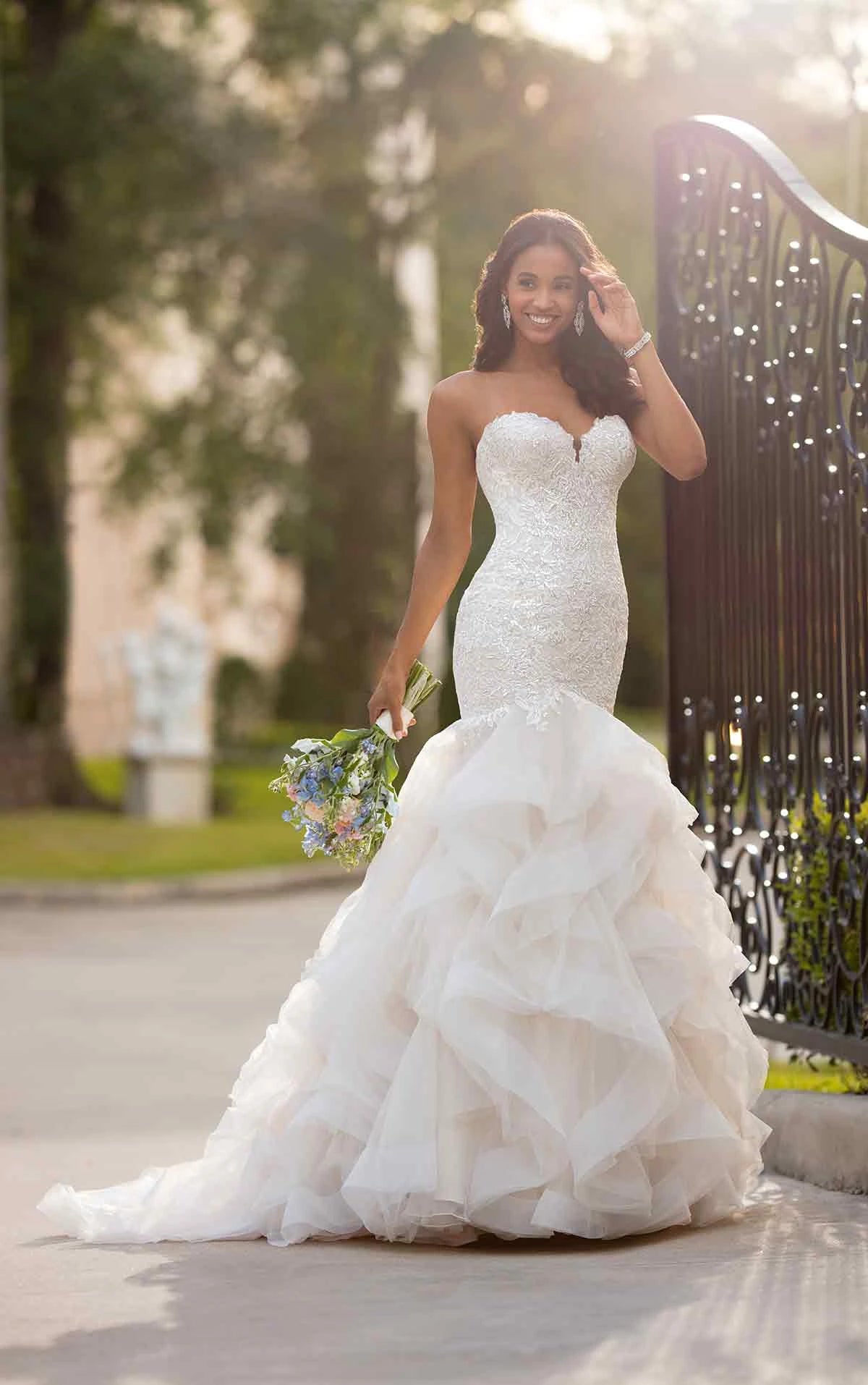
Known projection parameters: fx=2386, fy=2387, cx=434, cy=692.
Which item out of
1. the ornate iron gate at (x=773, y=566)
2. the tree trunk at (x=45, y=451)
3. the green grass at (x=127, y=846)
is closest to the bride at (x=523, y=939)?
the ornate iron gate at (x=773, y=566)

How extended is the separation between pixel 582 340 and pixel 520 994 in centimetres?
160

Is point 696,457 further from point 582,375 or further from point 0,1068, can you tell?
point 0,1068

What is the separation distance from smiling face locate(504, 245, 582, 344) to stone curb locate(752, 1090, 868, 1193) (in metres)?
2.05

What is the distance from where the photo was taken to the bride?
16.8ft

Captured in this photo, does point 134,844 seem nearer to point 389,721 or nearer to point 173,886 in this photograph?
point 173,886

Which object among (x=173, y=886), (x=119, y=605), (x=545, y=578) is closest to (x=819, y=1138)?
(x=545, y=578)

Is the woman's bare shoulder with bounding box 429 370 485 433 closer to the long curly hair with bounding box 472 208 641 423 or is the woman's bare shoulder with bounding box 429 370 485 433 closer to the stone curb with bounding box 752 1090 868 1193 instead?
the long curly hair with bounding box 472 208 641 423

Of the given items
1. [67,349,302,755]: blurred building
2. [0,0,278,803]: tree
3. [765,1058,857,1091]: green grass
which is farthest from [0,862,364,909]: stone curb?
[67,349,302,755]: blurred building

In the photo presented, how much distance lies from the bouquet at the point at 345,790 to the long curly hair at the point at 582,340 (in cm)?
79

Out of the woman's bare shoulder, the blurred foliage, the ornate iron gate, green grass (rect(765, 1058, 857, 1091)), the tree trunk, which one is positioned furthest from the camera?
the blurred foliage

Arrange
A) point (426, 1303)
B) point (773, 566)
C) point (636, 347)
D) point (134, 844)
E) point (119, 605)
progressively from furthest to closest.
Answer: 1. point (119, 605)
2. point (134, 844)
3. point (773, 566)
4. point (636, 347)
5. point (426, 1303)

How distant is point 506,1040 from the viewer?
513 centimetres

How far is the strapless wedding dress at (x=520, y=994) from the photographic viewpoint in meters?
5.12

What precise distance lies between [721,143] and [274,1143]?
356 centimetres
